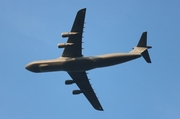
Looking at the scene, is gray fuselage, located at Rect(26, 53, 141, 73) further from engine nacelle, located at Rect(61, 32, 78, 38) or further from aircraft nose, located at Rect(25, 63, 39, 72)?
engine nacelle, located at Rect(61, 32, 78, 38)

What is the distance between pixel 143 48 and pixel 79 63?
27.9 feet

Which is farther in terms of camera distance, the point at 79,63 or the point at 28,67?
the point at 28,67

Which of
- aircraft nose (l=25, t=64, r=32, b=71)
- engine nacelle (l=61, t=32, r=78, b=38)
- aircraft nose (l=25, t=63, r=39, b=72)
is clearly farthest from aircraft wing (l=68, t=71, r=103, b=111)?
engine nacelle (l=61, t=32, r=78, b=38)

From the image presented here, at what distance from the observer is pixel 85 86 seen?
4719cm

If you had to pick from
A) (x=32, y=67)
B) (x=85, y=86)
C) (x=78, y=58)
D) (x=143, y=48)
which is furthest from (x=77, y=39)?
(x=85, y=86)

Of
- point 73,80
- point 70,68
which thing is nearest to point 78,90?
point 73,80

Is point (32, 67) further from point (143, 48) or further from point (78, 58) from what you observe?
point (143, 48)

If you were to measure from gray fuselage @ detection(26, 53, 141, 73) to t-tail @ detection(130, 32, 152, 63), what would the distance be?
1252mm

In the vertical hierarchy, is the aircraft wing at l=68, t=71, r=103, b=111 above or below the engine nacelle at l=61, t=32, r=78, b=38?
below

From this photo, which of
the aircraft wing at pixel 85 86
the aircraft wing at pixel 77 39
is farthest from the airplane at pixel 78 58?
the aircraft wing at pixel 85 86

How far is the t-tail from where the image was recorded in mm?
42375

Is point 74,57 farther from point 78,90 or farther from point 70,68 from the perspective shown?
point 78,90

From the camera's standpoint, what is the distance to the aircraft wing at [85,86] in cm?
4562

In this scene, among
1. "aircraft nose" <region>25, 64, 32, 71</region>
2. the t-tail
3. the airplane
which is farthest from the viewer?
"aircraft nose" <region>25, 64, 32, 71</region>
